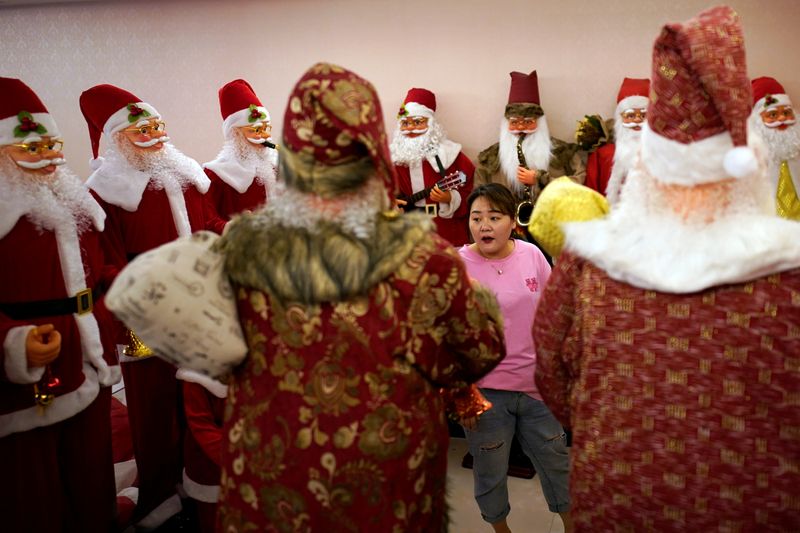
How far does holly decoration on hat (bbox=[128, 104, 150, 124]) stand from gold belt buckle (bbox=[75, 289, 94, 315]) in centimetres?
121

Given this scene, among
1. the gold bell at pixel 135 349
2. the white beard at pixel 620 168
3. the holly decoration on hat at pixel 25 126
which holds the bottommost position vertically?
the gold bell at pixel 135 349

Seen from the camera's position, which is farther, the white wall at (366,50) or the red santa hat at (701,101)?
the white wall at (366,50)

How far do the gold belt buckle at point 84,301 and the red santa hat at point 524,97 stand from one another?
320 centimetres

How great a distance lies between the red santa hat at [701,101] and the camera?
130 centimetres

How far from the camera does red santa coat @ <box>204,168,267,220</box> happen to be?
4.13 m

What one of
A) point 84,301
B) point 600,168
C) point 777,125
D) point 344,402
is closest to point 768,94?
point 777,125

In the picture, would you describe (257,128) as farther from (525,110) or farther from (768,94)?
(768,94)

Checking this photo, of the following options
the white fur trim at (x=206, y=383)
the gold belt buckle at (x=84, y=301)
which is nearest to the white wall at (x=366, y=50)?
the gold belt buckle at (x=84, y=301)

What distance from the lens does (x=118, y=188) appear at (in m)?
3.37

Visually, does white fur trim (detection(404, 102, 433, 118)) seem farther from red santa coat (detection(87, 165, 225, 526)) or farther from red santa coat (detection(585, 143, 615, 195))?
red santa coat (detection(87, 165, 225, 526))

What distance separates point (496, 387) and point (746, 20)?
A: 3.68 metres

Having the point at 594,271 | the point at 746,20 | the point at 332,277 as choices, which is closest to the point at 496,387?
the point at 594,271

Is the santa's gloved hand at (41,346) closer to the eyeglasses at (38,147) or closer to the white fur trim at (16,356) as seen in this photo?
the white fur trim at (16,356)

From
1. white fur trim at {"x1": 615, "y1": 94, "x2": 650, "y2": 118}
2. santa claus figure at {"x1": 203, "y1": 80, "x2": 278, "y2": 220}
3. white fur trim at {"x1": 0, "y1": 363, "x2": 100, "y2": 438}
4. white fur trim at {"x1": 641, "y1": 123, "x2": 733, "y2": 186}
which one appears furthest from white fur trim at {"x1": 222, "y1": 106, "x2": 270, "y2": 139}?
white fur trim at {"x1": 641, "y1": 123, "x2": 733, "y2": 186}
